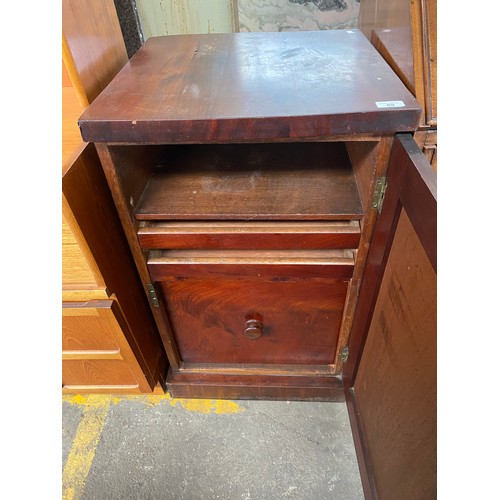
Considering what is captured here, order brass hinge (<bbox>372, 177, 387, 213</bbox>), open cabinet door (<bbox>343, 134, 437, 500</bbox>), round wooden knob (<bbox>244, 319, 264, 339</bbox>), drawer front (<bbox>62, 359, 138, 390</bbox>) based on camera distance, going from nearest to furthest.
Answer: open cabinet door (<bbox>343, 134, 437, 500</bbox>) → brass hinge (<bbox>372, 177, 387, 213</bbox>) → round wooden knob (<bbox>244, 319, 264, 339</bbox>) → drawer front (<bbox>62, 359, 138, 390</bbox>)

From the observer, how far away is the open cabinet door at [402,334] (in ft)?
1.55

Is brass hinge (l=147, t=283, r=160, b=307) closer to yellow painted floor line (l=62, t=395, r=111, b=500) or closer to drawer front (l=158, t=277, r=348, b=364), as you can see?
drawer front (l=158, t=277, r=348, b=364)

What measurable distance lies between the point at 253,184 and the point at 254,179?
0.02 metres

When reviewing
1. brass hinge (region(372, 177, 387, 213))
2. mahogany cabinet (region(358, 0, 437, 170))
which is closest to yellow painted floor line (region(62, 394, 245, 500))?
brass hinge (region(372, 177, 387, 213))

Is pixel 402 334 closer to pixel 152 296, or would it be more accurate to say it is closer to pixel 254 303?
pixel 254 303

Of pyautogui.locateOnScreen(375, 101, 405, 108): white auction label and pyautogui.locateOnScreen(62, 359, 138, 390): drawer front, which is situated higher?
pyautogui.locateOnScreen(375, 101, 405, 108): white auction label

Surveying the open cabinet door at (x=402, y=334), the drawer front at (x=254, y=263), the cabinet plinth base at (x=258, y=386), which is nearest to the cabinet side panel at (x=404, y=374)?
the open cabinet door at (x=402, y=334)

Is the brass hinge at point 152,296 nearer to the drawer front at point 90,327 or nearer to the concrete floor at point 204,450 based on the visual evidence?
the drawer front at point 90,327

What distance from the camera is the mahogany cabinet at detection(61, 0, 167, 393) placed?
2.19 ft

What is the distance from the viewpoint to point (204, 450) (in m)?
1.00

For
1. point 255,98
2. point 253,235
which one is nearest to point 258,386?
point 253,235

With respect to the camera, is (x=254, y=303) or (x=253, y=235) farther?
(x=254, y=303)

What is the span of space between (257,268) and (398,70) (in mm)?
427

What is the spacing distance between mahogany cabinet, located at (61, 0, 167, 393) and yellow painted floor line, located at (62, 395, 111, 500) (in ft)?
0.23
